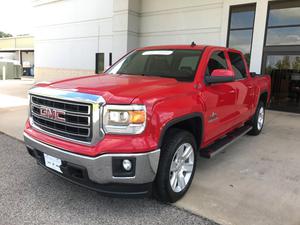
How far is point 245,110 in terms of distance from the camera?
4.98 metres

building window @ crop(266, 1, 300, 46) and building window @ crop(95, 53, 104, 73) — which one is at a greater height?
building window @ crop(266, 1, 300, 46)

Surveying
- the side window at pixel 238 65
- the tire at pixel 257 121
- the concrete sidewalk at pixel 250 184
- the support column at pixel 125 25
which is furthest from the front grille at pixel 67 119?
the support column at pixel 125 25

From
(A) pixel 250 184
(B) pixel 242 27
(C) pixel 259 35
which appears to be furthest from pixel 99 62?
(A) pixel 250 184

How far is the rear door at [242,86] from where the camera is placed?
457 cm

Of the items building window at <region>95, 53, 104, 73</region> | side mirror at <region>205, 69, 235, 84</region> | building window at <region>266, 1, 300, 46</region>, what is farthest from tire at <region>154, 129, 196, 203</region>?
building window at <region>95, 53, 104, 73</region>

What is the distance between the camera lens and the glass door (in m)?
9.66

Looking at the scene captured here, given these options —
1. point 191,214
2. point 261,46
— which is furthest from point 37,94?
point 261,46

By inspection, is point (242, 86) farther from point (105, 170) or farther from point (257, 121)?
point (105, 170)

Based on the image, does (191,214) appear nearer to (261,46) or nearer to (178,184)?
(178,184)

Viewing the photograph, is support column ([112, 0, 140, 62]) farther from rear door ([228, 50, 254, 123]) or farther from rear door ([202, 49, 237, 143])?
rear door ([202, 49, 237, 143])

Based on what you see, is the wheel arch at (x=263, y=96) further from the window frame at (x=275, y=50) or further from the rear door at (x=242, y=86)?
the window frame at (x=275, y=50)

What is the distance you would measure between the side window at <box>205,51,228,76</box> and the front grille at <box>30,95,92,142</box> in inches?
72.8

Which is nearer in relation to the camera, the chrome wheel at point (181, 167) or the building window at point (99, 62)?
the chrome wheel at point (181, 167)

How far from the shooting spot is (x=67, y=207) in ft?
9.48
